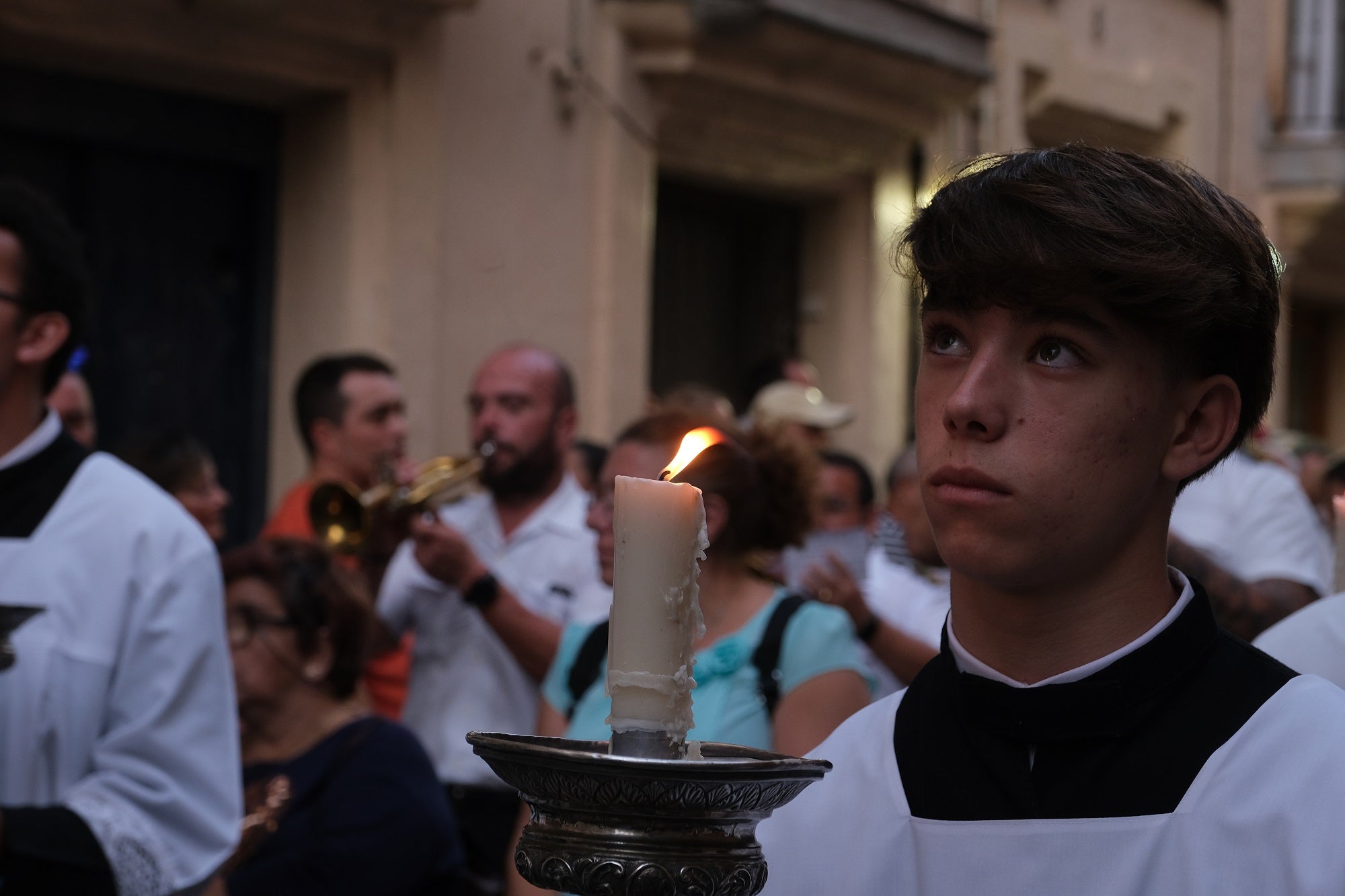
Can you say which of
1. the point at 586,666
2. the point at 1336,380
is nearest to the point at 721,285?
the point at 586,666

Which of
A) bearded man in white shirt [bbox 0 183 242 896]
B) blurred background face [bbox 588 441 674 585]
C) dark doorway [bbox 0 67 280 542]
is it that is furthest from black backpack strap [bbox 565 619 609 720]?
dark doorway [bbox 0 67 280 542]

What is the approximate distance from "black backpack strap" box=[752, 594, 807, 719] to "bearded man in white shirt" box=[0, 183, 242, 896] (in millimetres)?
1039

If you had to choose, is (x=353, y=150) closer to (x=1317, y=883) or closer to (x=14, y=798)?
(x=14, y=798)

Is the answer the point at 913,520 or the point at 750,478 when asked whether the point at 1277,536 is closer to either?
the point at 913,520

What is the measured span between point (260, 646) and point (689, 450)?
10.1 feet

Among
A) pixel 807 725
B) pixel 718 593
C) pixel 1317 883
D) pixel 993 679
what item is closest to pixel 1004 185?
pixel 993 679

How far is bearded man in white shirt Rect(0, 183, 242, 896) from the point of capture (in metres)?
3.00

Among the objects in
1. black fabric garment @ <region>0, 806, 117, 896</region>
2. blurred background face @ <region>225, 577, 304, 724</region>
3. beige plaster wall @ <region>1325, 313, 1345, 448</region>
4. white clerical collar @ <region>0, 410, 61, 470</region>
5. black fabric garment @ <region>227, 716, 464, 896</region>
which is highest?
beige plaster wall @ <region>1325, 313, 1345, 448</region>

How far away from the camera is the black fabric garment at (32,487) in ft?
10.4

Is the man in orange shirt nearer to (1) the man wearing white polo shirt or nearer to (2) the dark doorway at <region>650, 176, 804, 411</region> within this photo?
(1) the man wearing white polo shirt

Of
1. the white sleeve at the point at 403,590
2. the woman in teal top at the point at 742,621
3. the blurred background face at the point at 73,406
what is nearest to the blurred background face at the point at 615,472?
the woman in teal top at the point at 742,621

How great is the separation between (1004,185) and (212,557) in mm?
1874

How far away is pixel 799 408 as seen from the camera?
26.5ft

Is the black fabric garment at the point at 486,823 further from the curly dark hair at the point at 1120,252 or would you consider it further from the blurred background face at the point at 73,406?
the curly dark hair at the point at 1120,252
